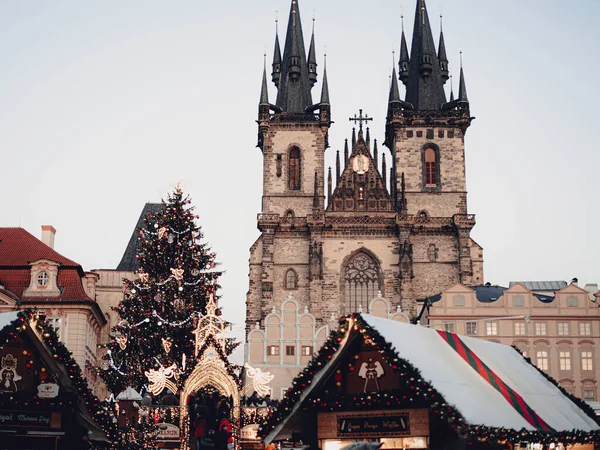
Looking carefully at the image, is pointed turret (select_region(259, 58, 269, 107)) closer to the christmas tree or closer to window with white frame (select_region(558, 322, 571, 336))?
window with white frame (select_region(558, 322, 571, 336))

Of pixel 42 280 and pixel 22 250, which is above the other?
pixel 22 250

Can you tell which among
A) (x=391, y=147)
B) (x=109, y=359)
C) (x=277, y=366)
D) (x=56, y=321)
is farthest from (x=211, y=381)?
(x=391, y=147)

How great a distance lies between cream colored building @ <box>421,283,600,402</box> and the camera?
47.3m

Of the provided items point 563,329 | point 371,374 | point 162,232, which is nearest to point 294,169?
point 563,329

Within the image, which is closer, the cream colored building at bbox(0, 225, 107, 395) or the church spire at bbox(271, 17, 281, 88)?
the cream colored building at bbox(0, 225, 107, 395)

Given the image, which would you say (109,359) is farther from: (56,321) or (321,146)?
(321,146)

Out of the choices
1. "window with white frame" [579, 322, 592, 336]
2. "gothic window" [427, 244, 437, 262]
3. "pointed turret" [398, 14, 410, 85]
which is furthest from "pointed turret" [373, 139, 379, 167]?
"window with white frame" [579, 322, 592, 336]

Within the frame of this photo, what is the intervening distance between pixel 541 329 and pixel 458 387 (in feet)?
115

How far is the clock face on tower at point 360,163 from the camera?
60.8m

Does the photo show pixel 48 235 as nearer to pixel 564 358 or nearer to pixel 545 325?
pixel 545 325

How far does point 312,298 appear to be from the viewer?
5584 cm

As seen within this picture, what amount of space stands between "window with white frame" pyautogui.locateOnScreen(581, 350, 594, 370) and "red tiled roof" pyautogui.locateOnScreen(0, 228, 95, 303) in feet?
82.8

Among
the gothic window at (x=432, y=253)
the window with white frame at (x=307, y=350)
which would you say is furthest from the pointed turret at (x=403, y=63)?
the window with white frame at (x=307, y=350)

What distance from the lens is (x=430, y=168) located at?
6041 cm
